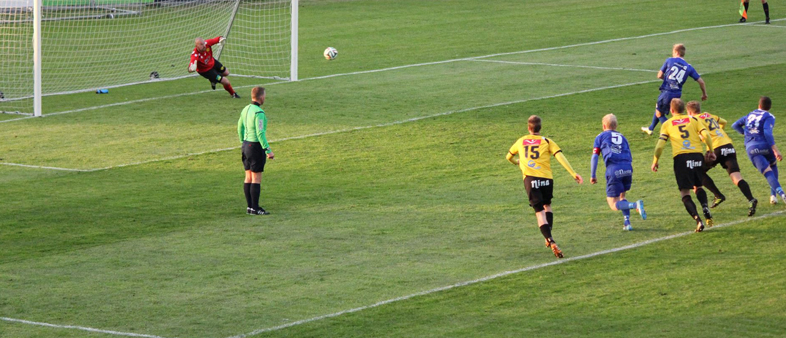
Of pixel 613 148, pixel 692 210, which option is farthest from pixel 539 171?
pixel 692 210

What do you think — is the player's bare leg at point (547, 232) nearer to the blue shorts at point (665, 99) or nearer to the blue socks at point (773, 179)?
the blue socks at point (773, 179)

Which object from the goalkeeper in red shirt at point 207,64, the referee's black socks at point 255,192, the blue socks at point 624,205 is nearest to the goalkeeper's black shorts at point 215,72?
the goalkeeper in red shirt at point 207,64

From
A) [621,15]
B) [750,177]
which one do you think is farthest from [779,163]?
[621,15]

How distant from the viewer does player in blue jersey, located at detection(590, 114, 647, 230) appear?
15.2 meters

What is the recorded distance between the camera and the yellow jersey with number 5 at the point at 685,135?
604 inches

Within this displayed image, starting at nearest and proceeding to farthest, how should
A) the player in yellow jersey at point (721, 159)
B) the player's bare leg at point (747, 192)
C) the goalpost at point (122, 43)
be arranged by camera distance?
the player's bare leg at point (747, 192) → the player in yellow jersey at point (721, 159) → the goalpost at point (122, 43)

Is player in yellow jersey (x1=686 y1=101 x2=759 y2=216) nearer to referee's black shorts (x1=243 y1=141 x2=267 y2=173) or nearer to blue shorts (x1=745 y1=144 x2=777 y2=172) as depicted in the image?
blue shorts (x1=745 y1=144 x2=777 y2=172)

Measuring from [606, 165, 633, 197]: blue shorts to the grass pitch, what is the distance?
22.9 inches

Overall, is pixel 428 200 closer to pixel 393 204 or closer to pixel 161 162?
pixel 393 204

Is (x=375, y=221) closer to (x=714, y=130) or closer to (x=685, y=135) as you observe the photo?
(x=685, y=135)

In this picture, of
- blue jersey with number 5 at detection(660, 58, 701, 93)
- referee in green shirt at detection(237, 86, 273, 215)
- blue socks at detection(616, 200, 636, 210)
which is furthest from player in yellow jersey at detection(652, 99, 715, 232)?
blue jersey with number 5 at detection(660, 58, 701, 93)

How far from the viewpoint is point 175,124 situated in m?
24.7

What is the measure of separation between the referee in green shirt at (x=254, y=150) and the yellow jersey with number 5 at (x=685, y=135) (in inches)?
236

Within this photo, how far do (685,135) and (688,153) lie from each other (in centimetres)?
26
